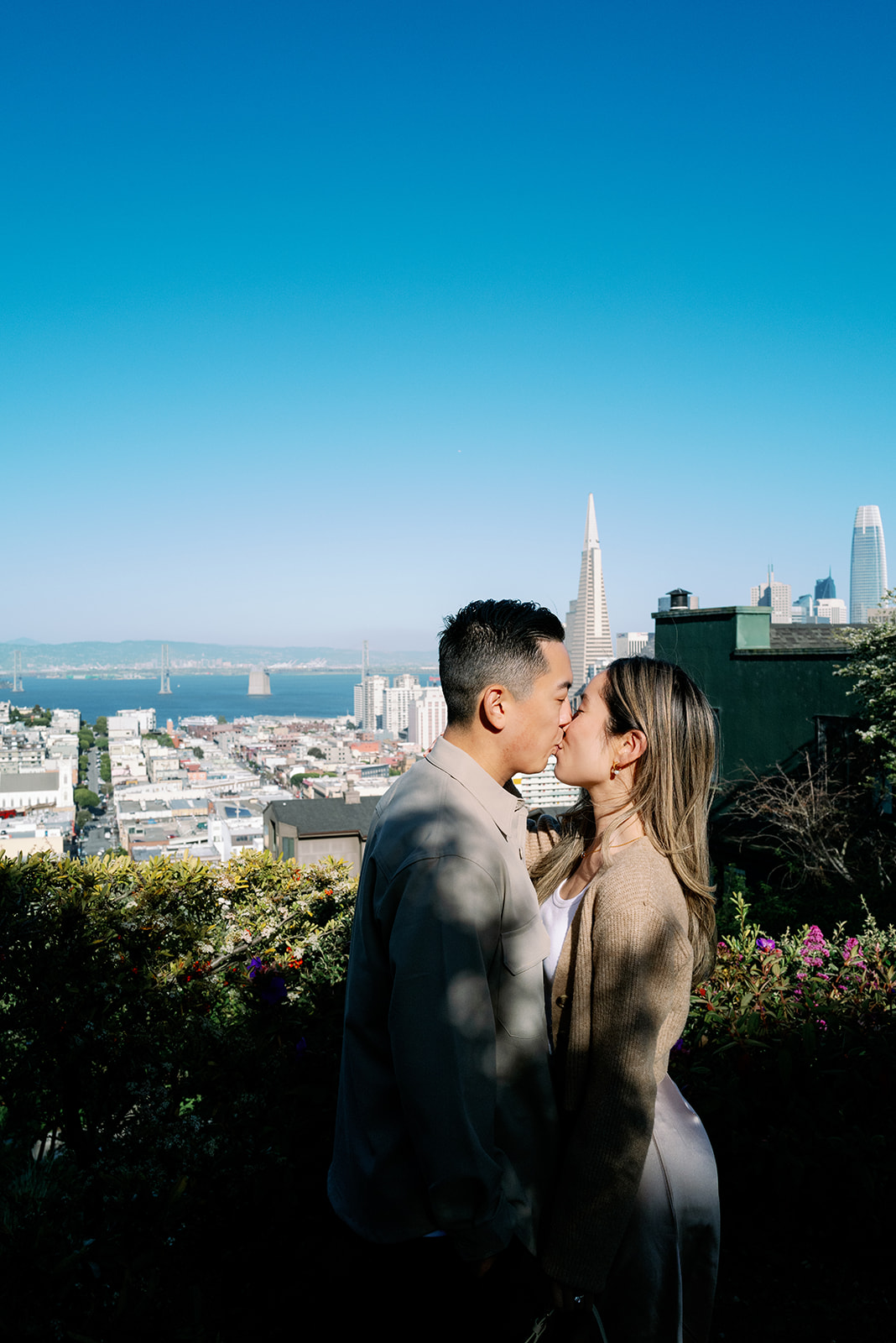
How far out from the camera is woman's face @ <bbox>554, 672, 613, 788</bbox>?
191cm

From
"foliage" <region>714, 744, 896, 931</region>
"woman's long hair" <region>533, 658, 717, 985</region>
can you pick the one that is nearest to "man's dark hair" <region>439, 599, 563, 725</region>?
"woman's long hair" <region>533, 658, 717, 985</region>

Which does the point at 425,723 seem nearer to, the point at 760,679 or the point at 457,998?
the point at 760,679

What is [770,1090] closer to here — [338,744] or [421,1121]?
[421,1121]

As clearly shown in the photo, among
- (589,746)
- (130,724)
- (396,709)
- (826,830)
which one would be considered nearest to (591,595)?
(826,830)

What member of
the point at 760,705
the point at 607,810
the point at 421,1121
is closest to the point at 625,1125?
the point at 421,1121

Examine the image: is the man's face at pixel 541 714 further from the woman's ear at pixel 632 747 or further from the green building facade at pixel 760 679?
the green building facade at pixel 760 679

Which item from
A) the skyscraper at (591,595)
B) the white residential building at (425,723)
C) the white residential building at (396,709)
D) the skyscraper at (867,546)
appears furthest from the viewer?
the skyscraper at (867,546)

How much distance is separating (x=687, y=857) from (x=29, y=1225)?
1.55 meters

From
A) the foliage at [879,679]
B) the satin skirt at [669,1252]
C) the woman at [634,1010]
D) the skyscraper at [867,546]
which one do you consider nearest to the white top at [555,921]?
the woman at [634,1010]

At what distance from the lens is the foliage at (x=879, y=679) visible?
9211 mm

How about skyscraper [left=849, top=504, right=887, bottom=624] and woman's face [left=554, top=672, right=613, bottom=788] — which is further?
skyscraper [left=849, top=504, right=887, bottom=624]

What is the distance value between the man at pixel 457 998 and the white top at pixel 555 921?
0.20 m

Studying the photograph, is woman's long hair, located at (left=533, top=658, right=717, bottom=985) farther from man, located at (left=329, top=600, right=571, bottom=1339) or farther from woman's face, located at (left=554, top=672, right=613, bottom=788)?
man, located at (left=329, top=600, right=571, bottom=1339)

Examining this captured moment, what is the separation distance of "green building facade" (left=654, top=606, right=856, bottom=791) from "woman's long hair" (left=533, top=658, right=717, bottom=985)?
998cm
